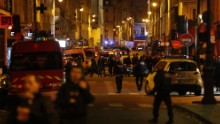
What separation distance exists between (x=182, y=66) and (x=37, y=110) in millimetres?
20278

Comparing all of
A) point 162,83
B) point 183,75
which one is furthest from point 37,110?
point 183,75

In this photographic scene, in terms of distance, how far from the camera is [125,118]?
61.9 feet

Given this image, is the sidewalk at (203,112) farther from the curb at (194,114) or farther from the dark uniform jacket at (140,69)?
the dark uniform jacket at (140,69)

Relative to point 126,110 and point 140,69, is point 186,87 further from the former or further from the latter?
point 126,110

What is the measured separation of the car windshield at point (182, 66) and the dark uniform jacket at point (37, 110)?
19.8 meters

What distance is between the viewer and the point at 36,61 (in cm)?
2192

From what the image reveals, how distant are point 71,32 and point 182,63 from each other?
74.2 m

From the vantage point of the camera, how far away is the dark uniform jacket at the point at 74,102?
33.5ft

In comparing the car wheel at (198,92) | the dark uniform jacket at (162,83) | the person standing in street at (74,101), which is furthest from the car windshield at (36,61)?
the person standing in street at (74,101)

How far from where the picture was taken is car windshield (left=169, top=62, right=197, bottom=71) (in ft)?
91.1

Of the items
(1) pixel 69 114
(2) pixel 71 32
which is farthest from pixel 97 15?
(1) pixel 69 114

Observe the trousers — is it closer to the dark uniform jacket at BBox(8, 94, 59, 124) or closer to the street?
the street

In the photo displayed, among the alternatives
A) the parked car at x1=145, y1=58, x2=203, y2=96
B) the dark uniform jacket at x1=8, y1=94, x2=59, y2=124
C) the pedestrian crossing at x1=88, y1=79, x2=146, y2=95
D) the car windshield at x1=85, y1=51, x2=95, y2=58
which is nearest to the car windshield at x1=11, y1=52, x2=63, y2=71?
the parked car at x1=145, y1=58, x2=203, y2=96

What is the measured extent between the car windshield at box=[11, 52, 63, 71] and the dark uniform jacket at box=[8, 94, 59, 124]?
13.6 metres
